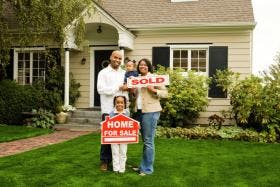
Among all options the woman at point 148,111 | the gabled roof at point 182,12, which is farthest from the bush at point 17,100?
the woman at point 148,111

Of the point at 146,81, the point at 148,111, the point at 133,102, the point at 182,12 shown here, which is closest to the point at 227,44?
the point at 182,12

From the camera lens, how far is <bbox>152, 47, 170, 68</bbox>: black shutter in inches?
563

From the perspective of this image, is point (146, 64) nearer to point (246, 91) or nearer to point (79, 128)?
point (246, 91)

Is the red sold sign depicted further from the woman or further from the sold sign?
the sold sign

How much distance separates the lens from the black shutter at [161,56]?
14297 mm

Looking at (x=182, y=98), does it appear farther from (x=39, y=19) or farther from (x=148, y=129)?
(x=148, y=129)

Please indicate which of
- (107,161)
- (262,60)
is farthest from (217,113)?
(262,60)

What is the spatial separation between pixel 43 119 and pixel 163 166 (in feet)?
23.6

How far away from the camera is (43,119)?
13.6 m

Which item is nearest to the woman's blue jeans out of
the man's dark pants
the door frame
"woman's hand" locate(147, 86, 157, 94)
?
"woman's hand" locate(147, 86, 157, 94)

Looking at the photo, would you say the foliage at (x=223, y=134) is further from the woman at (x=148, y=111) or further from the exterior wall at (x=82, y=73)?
the woman at (x=148, y=111)

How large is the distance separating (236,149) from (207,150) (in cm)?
74

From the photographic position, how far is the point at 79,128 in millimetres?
13406

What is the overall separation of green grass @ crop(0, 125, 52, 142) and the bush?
0.70 m
